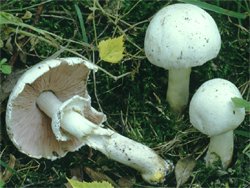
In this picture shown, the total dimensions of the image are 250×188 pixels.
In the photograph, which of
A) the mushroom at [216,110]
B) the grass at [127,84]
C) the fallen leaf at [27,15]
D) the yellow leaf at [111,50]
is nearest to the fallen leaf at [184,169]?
the grass at [127,84]

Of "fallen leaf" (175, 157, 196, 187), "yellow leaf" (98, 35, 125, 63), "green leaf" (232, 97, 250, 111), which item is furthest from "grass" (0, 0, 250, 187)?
"green leaf" (232, 97, 250, 111)

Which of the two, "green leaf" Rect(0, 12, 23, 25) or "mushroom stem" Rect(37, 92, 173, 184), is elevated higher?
"green leaf" Rect(0, 12, 23, 25)

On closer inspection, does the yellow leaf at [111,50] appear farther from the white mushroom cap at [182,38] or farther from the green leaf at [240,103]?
A: the green leaf at [240,103]

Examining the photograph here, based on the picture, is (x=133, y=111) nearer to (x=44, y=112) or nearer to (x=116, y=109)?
(x=116, y=109)

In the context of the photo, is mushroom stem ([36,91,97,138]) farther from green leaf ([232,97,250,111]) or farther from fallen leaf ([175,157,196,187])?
green leaf ([232,97,250,111])

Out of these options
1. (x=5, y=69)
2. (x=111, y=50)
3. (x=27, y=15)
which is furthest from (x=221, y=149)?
(x=27, y=15)
